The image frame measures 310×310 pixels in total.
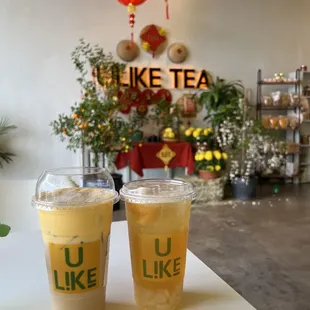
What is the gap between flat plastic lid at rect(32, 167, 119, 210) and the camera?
673 mm

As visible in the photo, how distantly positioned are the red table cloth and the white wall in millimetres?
891

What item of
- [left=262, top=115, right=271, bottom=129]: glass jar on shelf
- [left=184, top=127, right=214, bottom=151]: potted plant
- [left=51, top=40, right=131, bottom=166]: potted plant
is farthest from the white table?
[left=262, top=115, right=271, bottom=129]: glass jar on shelf

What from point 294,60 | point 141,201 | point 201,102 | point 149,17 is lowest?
point 141,201

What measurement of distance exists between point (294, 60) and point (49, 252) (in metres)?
6.26

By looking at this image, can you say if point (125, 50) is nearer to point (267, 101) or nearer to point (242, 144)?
point (242, 144)

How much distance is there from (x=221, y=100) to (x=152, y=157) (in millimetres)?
1413

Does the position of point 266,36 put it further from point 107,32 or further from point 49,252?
point 49,252

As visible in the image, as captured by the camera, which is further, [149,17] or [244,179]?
[149,17]

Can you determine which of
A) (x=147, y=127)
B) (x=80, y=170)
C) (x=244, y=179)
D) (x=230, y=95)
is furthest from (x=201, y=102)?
(x=80, y=170)

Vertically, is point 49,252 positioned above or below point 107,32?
below

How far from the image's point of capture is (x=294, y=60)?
20.1 feet

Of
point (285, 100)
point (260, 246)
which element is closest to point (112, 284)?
point (260, 246)

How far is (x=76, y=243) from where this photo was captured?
658mm

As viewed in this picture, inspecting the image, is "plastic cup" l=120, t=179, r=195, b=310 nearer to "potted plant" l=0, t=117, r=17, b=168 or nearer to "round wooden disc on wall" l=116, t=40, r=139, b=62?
"potted plant" l=0, t=117, r=17, b=168
